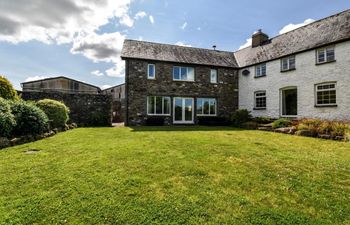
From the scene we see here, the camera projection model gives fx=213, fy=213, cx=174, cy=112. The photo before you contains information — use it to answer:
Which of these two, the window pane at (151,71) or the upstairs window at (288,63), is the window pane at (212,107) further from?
the upstairs window at (288,63)

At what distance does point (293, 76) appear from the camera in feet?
51.7

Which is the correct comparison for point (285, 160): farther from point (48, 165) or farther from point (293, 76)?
point (293, 76)

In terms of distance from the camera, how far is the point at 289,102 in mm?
16578

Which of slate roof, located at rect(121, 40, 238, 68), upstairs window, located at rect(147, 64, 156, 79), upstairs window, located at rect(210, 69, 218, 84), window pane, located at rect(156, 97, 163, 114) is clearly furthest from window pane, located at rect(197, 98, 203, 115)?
upstairs window, located at rect(147, 64, 156, 79)

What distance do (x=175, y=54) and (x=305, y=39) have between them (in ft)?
33.8

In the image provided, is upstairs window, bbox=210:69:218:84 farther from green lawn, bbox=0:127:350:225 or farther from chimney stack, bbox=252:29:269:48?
green lawn, bbox=0:127:350:225

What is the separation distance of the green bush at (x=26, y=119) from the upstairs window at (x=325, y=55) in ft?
54.7

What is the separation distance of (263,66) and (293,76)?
10.2 ft

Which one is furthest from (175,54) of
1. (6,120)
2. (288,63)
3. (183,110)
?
(6,120)

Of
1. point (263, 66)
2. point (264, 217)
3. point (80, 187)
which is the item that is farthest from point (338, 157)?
point (263, 66)

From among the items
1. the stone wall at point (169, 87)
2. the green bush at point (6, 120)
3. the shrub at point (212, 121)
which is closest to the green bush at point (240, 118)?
the shrub at point (212, 121)

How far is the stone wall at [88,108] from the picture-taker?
54.6ft

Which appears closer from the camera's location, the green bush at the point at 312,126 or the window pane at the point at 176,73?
the green bush at the point at 312,126

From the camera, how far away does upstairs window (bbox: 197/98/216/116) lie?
19.2 meters
